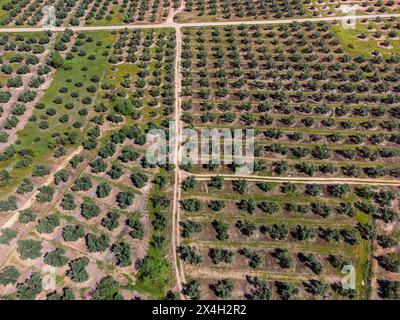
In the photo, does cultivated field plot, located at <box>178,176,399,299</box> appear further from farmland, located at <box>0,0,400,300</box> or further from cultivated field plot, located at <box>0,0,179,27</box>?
cultivated field plot, located at <box>0,0,179,27</box>

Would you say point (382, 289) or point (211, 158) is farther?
point (211, 158)

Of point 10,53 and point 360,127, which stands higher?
point 10,53

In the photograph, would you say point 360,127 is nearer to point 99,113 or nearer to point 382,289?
point 382,289

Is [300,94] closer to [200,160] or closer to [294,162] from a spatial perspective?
[294,162]

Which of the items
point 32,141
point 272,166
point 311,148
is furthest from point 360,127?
point 32,141

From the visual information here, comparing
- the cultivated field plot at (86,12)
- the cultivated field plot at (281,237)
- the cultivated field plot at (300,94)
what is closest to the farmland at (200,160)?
the cultivated field plot at (281,237)

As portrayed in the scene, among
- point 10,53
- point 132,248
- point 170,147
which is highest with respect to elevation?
point 10,53
